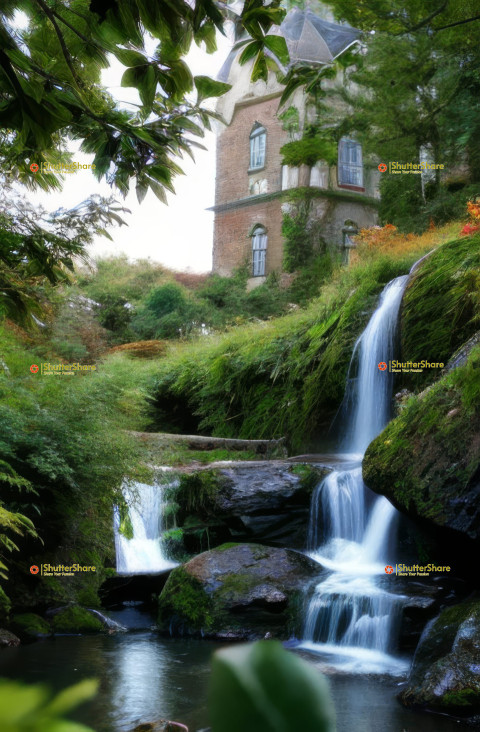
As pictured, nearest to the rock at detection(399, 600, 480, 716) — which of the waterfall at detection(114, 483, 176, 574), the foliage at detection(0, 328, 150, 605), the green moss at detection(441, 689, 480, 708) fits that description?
the green moss at detection(441, 689, 480, 708)

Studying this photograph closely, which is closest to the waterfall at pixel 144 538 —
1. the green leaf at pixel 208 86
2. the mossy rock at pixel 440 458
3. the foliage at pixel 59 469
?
the foliage at pixel 59 469

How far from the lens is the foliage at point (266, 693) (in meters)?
0.22

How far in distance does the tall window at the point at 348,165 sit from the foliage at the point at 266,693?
25.1 m

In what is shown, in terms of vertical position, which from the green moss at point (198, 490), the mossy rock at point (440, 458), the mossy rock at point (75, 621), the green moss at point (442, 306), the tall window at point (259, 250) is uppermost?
the tall window at point (259, 250)

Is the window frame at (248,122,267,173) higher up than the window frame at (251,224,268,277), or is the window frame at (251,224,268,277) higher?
the window frame at (248,122,267,173)

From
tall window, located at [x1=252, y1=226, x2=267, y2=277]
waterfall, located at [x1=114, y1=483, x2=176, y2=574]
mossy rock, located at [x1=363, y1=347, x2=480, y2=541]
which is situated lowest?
waterfall, located at [x1=114, y1=483, x2=176, y2=574]

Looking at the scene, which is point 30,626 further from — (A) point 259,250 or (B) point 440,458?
(A) point 259,250

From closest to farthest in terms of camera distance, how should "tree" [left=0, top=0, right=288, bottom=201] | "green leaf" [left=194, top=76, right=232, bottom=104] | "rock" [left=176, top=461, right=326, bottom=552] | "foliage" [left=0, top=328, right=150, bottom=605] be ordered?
"tree" [left=0, top=0, right=288, bottom=201]
"green leaf" [left=194, top=76, right=232, bottom=104]
"foliage" [left=0, top=328, right=150, bottom=605]
"rock" [left=176, top=461, right=326, bottom=552]

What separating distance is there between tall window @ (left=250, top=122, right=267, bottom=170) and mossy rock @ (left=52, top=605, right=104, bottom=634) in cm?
2124

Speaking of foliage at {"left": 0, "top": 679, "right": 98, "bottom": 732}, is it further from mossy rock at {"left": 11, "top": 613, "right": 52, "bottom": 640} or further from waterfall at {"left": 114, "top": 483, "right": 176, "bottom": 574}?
waterfall at {"left": 114, "top": 483, "right": 176, "bottom": 574}

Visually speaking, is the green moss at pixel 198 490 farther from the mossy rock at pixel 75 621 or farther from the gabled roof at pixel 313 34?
the gabled roof at pixel 313 34

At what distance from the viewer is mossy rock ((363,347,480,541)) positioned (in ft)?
19.4

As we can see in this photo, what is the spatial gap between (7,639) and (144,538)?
9.71ft

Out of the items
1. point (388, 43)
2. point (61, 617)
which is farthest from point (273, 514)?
point (388, 43)
